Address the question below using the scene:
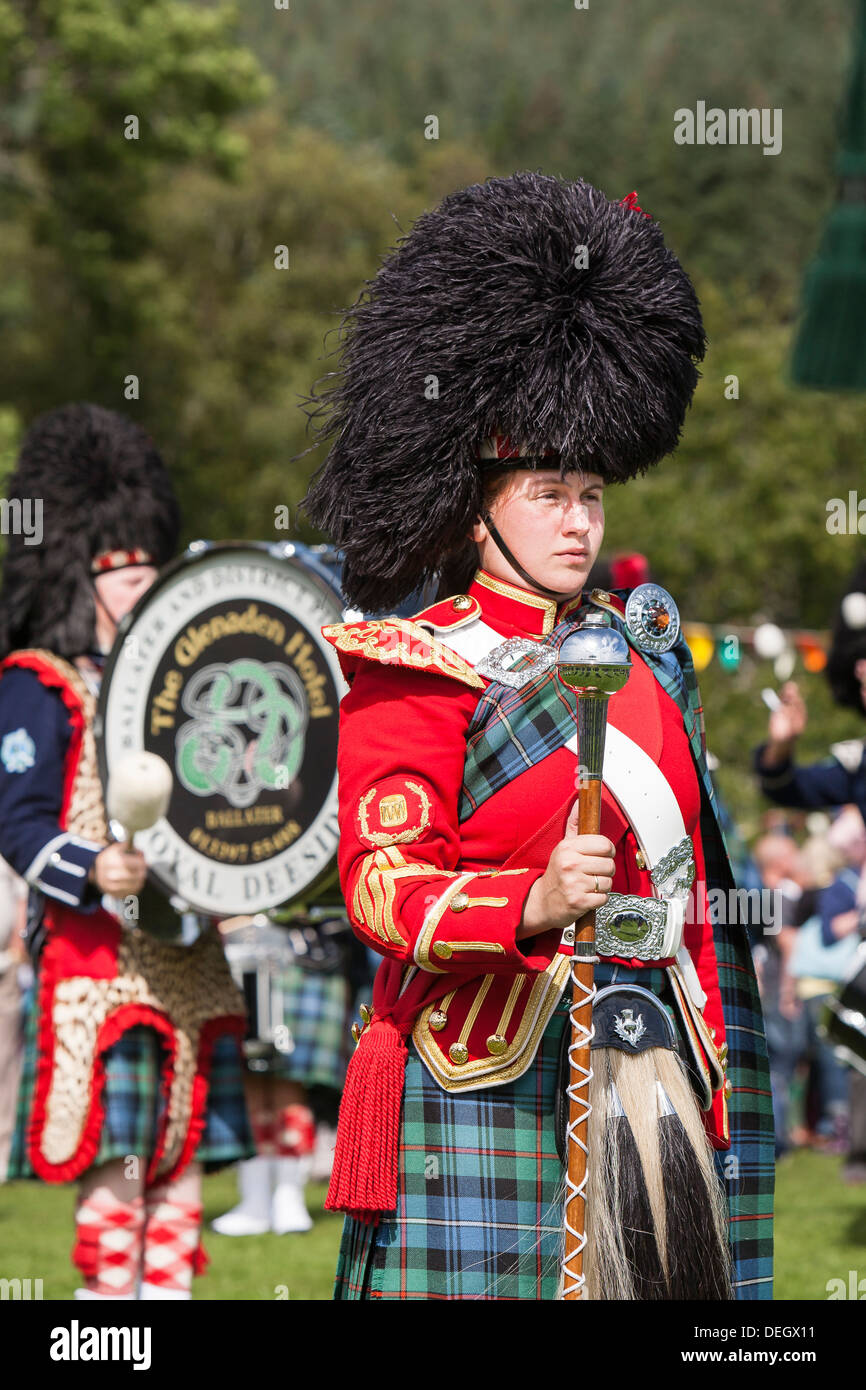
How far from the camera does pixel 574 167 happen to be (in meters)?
44.2

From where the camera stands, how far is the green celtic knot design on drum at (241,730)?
17.6ft

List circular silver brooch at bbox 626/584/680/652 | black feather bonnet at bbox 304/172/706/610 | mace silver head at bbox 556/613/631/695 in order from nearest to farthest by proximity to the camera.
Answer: mace silver head at bbox 556/613/631/695 → black feather bonnet at bbox 304/172/706/610 → circular silver brooch at bbox 626/584/680/652

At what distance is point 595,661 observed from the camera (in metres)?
2.77

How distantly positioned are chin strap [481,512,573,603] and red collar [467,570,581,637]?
0.01m

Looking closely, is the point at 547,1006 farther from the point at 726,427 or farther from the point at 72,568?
the point at 726,427

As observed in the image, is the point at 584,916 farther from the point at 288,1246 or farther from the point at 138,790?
the point at 288,1246

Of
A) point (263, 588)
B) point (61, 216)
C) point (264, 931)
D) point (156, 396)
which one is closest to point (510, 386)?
point (263, 588)

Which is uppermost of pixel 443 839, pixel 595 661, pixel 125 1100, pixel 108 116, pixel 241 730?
pixel 108 116

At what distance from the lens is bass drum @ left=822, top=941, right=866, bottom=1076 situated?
21.1 ft

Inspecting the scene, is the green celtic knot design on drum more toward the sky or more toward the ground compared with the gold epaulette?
more toward the sky

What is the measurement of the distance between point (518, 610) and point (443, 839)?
0.42 m

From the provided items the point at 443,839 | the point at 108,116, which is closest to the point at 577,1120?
the point at 443,839

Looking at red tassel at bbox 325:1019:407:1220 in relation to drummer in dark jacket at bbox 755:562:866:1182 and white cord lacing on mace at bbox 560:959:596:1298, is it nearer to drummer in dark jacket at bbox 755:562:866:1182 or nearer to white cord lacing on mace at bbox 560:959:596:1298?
white cord lacing on mace at bbox 560:959:596:1298

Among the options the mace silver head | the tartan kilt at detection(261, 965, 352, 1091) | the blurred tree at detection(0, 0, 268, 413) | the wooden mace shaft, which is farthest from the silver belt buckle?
the blurred tree at detection(0, 0, 268, 413)
